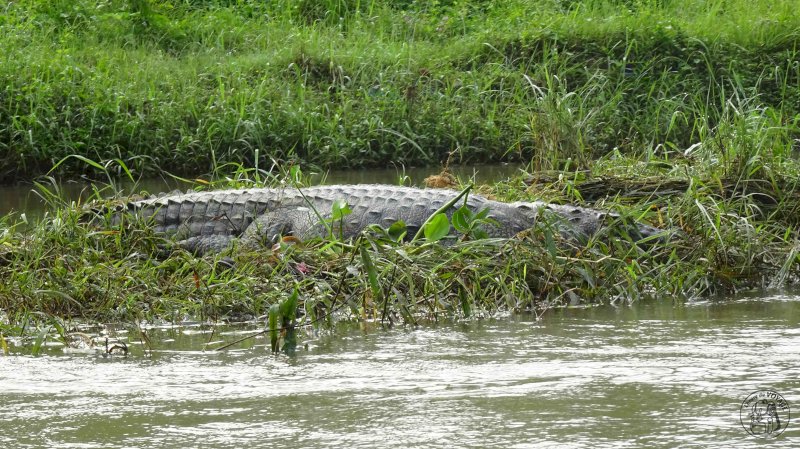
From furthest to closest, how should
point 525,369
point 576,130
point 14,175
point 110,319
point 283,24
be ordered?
point 283,24
point 14,175
point 576,130
point 110,319
point 525,369

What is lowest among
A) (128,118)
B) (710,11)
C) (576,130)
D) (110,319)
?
(110,319)

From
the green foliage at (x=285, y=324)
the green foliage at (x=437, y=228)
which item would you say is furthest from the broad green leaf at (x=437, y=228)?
the green foliage at (x=285, y=324)

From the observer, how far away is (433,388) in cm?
361

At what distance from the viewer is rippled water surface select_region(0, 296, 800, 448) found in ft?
10.3

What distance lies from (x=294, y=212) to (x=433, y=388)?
271cm

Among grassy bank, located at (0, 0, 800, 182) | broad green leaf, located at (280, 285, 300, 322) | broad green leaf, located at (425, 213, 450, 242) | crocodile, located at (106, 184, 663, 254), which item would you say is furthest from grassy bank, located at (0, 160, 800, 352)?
grassy bank, located at (0, 0, 800, 182)

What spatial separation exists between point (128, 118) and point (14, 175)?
3.15 ft

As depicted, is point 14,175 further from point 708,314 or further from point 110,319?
point 708,314

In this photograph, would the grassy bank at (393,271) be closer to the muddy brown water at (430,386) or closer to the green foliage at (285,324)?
the green foliage at (285,324)

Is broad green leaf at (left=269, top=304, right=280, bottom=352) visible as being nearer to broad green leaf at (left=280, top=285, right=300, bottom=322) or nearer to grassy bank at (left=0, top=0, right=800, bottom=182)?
broad green leaf at (left=280, top=285, right=300, bottom=322)

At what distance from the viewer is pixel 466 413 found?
333 centimetres

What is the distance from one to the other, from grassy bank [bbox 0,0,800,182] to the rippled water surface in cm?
383

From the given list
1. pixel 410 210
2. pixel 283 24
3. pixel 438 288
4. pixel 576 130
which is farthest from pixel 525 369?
pixel 283 24

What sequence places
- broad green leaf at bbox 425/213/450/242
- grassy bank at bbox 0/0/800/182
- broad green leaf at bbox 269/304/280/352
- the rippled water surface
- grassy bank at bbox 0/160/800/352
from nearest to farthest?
1. the rippled water surface
2. broad green leaf at bbox 269/304/280/352
3. grassy bank at bbox 0/160/800/352
4. broad green leaf at bbox 425/213/450/242
5. grassy bank at bbox 0/0/800/182
